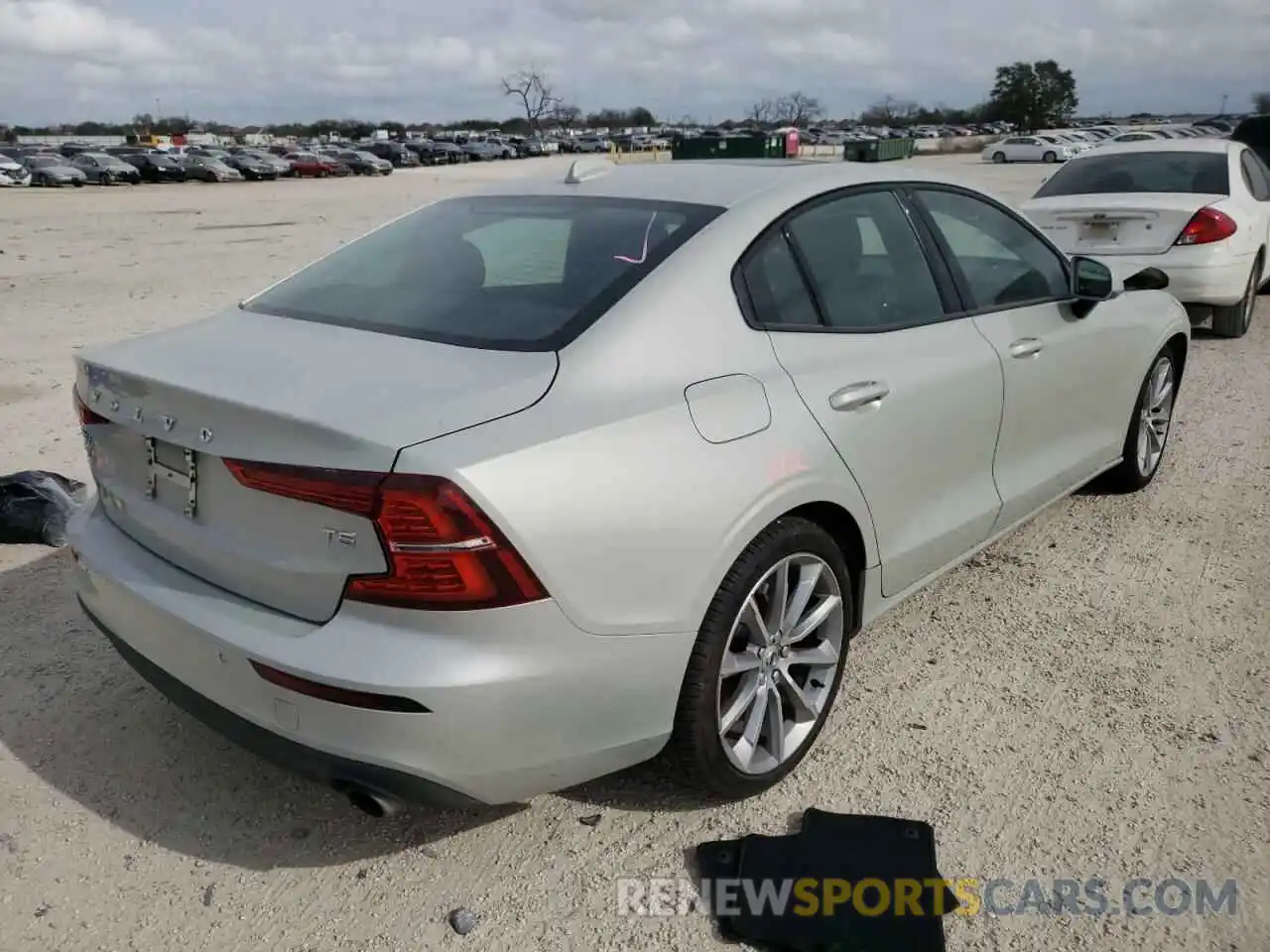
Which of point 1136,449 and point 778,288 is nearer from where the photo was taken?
point 778,288

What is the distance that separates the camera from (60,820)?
9.02 ft

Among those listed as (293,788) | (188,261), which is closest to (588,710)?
(293,788)

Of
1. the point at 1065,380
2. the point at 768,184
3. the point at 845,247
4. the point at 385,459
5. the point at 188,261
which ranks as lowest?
the point at 188,261

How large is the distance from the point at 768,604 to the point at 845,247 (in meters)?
1.18

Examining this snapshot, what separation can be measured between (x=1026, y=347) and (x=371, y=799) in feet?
8.92

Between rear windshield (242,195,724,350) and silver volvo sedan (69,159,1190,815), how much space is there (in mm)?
14

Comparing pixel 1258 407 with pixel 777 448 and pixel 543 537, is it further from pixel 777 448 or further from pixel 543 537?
pixel 543 537

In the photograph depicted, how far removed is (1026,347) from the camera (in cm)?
371

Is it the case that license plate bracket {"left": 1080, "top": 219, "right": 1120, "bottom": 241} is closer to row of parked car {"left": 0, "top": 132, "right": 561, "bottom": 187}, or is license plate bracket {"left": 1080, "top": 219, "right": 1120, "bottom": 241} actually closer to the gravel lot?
the gravel lot

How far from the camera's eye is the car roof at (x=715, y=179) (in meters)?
3.08

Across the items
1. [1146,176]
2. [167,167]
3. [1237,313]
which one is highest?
[1146,176]

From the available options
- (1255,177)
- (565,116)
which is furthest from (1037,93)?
(1255,177)

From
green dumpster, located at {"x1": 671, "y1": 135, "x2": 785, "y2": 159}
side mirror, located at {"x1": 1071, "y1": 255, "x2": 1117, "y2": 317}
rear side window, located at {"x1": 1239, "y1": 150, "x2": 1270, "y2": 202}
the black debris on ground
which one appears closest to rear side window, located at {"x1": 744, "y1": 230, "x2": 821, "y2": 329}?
side mirror, located at {"x1": 1071, "y1": 255, "x2": 1117, "y2": 317}

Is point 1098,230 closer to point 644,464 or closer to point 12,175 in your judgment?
point 644,464
